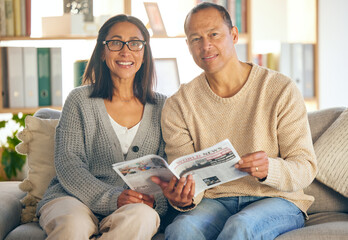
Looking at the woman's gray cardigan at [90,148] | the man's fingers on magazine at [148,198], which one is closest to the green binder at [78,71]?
the woman's gray cardigan at [90,148]

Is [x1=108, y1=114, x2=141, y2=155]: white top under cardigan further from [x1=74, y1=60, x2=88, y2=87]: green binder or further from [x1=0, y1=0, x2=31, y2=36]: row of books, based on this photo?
[x1=0, y1=0, x2=31, y2=36]: row of books

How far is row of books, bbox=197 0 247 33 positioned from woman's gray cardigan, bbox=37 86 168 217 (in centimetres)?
119

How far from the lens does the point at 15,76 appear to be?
299 centimetres

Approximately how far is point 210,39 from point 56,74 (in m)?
1.36

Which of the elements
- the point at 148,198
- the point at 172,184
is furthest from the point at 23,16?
the point at 172,184

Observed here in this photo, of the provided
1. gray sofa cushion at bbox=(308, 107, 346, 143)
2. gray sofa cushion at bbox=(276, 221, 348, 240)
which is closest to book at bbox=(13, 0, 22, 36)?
gray sofa cushion at bbox=(308, 107, 346, 143)

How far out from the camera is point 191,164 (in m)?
1.65

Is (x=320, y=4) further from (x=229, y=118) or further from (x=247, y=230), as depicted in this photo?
(x=247, y=230)

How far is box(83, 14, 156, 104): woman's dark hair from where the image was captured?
7.06 ft

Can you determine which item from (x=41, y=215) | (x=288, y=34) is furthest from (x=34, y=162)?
(x=288, y=34)

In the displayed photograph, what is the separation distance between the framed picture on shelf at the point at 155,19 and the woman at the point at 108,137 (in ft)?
2.93

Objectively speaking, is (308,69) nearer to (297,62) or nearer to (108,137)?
(297,62)

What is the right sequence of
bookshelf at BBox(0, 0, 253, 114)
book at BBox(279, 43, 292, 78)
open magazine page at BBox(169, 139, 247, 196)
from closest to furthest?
open magazine page at BBox(169, 139, 247, 196)
bookshelf at BBox(0, 0, 253, 114)
book at BBox(279, 43, 292, 78)

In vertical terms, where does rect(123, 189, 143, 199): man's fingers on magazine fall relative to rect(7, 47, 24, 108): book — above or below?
below
